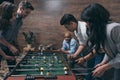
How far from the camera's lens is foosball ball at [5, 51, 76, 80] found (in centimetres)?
272

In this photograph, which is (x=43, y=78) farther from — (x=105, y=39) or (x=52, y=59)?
(x=52, y=59)

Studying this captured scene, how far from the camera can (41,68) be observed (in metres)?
3.48

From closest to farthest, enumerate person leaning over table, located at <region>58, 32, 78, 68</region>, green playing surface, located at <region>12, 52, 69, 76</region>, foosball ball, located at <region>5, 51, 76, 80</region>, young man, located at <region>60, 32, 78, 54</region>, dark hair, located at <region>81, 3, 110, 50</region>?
1. dark hair, located at <region>81, 3, 110, 50</region>
2. foosball ball, located at <region>5, 51, 76, 80</region>
3. green playing surface, located at <region>12, 52, 69, 76</region>
4. person leaning over table, located at <region>58, 32, 78, 68</region>
5. young man, located at <region>60, 32, 78, 54</region>

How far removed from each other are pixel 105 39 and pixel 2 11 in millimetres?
1733

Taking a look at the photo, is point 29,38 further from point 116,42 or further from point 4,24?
point 116,42

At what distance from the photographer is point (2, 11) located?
3.73 m

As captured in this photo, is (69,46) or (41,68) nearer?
(41,68)

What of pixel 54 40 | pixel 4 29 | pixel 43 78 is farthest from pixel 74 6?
pixel 43 78

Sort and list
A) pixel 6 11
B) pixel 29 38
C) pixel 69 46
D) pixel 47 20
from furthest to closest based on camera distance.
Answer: pixel 47 20 → pixel 29 38 → pixel 69 46 → pixel 6 11

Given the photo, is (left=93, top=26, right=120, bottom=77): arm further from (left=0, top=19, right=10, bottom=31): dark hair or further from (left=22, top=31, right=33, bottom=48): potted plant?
(left=22, top=31, right=33, bottom=48): potted plant

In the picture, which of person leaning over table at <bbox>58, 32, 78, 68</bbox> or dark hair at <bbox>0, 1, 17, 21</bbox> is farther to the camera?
person leaning over table at <bbox>58, 32, 78, 68</bbox>

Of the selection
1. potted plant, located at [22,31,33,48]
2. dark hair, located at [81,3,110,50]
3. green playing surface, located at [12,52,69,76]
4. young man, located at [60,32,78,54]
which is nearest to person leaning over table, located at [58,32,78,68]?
young man, located at [60,32,78,54]

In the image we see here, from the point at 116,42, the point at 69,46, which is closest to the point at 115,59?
the point at 116,42

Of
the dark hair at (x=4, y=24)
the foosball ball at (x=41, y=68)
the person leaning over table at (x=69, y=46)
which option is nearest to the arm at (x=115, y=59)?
the foosball ball at (x=41, y=68)
